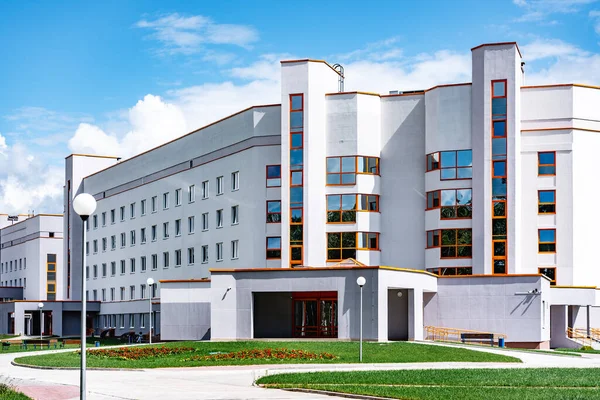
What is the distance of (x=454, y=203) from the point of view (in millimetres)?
58219

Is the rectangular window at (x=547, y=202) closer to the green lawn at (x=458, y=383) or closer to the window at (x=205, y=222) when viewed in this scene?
the window at (x=205, y=222)

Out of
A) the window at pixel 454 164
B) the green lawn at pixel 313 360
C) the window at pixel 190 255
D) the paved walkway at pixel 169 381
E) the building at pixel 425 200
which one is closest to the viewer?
the paved walkway at pixel 169 381

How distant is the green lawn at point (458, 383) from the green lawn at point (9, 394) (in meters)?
6.30

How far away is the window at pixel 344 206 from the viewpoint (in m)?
59.9

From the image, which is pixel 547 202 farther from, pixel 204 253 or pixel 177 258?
pixel 177 258

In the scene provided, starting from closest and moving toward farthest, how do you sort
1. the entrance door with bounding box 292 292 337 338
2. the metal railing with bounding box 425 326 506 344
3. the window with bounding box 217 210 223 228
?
the entrance door with bounding box 292 292 337 338 < the metal railing with bounding box 425 326 506 344 < the window with bounding box 217 210 223 228

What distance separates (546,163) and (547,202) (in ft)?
8.44

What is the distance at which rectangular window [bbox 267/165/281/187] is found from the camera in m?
61.8

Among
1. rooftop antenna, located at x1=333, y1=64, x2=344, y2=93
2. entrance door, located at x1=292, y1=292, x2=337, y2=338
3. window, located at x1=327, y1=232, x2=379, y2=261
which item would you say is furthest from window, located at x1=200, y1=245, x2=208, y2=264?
entrance door, located at x1=292, y1=292, x2=337, y2=338

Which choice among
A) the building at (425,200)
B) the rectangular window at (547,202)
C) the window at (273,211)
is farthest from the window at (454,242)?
the window at (273,211)

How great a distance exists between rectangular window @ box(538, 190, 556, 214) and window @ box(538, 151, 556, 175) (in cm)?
132

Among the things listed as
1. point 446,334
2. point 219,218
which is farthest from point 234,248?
point 446,334

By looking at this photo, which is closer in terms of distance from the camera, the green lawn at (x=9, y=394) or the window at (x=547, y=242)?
the green lawn at (x=9, y=394)

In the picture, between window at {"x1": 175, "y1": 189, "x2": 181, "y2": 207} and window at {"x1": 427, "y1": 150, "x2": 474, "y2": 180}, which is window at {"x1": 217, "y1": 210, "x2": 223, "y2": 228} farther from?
window at {"x1": 427, "y1": 150, "x2": 474, "y2": 180}
